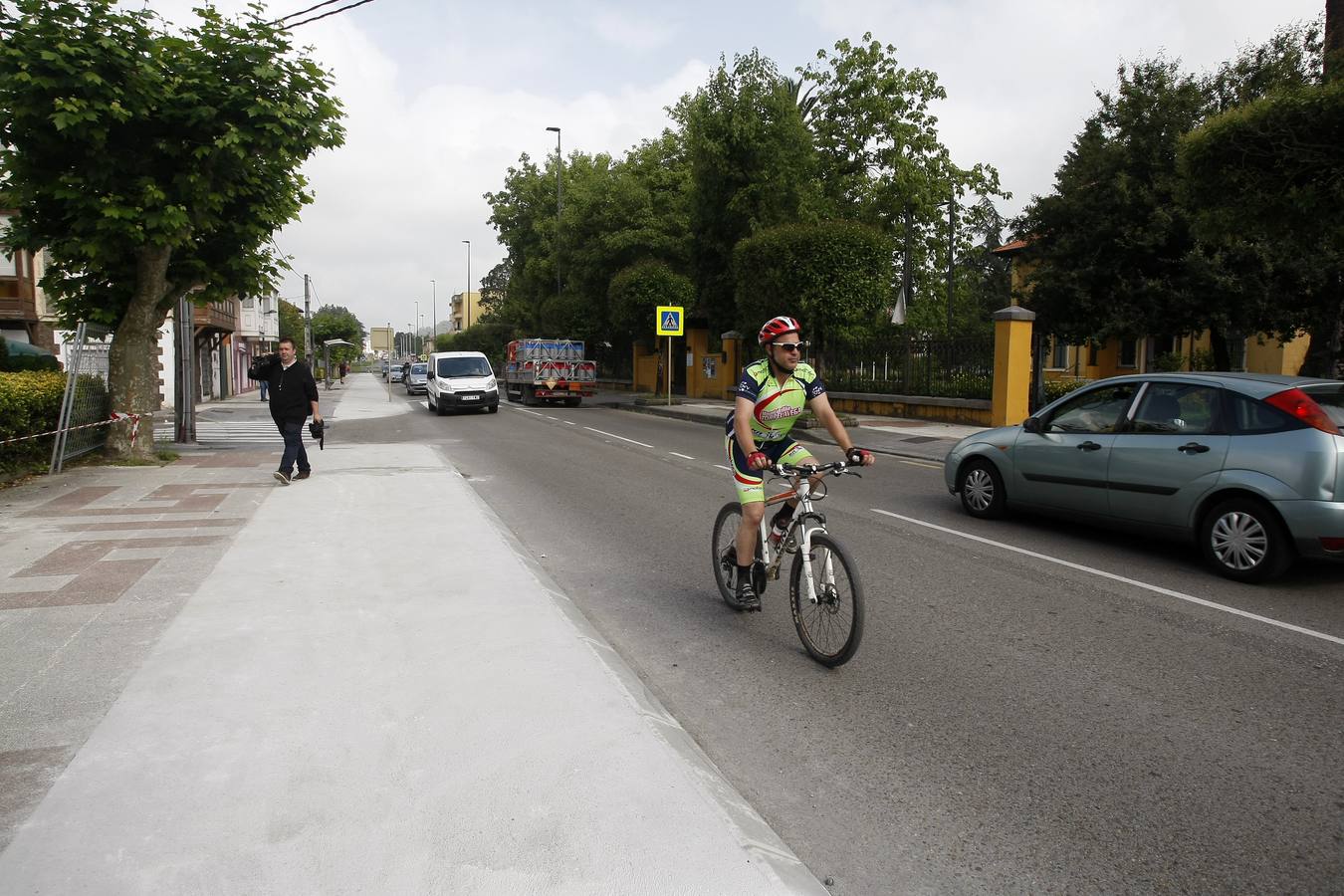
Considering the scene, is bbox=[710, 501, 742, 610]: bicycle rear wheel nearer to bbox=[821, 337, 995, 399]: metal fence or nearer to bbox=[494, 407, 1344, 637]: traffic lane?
bbox=[494, 407, 1344, 637]: traffic lane

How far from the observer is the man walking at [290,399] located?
10.8m

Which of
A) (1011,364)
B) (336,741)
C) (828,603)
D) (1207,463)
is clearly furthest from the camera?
(1011,364)

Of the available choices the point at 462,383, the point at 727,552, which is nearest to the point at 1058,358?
the point at 462,383

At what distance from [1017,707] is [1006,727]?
0.27 metres

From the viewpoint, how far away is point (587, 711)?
3844 mm

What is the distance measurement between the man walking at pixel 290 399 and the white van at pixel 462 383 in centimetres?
1566

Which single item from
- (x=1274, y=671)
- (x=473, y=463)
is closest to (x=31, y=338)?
(x=473, y=463)

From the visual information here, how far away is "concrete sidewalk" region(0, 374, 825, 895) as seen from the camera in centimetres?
273

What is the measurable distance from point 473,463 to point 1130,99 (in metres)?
20.3

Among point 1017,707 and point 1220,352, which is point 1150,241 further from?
point 1017,707

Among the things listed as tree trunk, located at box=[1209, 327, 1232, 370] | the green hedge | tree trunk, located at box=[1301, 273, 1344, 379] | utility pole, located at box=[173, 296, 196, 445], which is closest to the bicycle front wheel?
the green hedge

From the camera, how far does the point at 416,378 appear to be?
46.4 metres

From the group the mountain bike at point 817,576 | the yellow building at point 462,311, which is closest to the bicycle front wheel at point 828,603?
the mountain bike at point 817,576

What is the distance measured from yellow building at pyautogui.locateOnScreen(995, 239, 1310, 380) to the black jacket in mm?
18962
